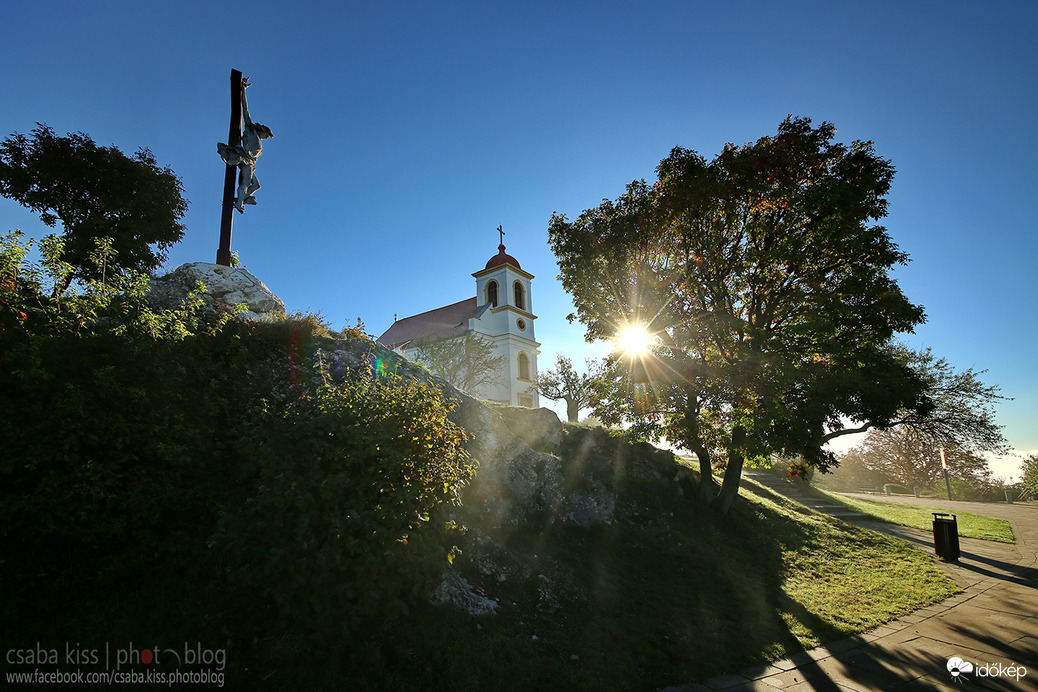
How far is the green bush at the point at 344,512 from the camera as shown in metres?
3.66

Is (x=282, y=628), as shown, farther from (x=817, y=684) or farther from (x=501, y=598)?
(x=817, y=684)

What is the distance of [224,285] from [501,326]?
26.5 meters

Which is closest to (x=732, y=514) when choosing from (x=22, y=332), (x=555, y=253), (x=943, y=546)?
(x=943, y=546)

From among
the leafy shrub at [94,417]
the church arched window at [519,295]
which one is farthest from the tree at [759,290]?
the church arched window at [519,295]

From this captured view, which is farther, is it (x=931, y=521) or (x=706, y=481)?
(x=931, y=521)

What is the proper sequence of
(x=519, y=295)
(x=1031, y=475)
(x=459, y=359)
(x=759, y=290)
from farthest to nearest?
(x=519, y=295) < (x=459, y=359) < (x=1031, y=475) < (x=759, y=290)

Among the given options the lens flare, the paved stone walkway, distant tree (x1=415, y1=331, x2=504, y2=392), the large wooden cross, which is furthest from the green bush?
distant tree (x1=415, y1=331, x2=504, y2=392)

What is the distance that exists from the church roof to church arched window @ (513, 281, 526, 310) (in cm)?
356

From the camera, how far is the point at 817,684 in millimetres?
5043

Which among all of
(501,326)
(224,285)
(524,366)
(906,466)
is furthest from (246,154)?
(906,466)

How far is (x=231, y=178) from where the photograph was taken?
10344 millimetres

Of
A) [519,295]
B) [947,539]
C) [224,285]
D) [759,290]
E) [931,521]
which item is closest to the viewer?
[224,285]

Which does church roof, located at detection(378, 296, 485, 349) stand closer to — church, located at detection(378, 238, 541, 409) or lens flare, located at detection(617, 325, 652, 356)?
church, located at detection(378, 238, 541, 409)

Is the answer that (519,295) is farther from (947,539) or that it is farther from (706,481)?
(947,539)
